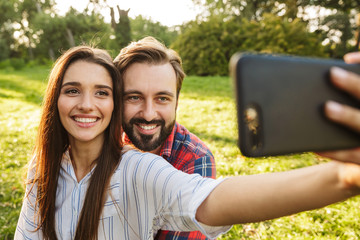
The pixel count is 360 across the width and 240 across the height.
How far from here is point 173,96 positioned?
2.40 meters

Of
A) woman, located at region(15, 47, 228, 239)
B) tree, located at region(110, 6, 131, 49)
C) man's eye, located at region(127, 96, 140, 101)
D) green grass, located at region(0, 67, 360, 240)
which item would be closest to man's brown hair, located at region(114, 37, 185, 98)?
man's eye, located at region(127, 96, 140, 101)

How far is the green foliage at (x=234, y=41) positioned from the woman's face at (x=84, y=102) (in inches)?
569

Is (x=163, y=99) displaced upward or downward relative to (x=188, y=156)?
upward

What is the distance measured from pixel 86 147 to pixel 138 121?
1.76 ft

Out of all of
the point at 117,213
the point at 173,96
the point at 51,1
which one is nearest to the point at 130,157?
the point at 117,213

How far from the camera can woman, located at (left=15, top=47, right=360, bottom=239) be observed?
91 centimetres

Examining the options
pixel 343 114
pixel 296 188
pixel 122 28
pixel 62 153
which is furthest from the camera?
pixel 122 28

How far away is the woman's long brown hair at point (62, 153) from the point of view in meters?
1.64

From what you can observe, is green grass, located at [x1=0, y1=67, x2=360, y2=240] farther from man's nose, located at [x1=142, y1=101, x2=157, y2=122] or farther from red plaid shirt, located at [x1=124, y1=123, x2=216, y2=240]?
man's nose, located at [x1=142, y1=101, x2=157, y2=122]

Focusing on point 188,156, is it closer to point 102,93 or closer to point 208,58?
point 102,93

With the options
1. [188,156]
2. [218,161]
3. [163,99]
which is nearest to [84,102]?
[163,99]

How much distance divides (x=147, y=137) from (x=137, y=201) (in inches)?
35.7

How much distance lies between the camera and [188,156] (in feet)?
7.09

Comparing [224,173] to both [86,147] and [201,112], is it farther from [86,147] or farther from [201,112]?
[201,112]
